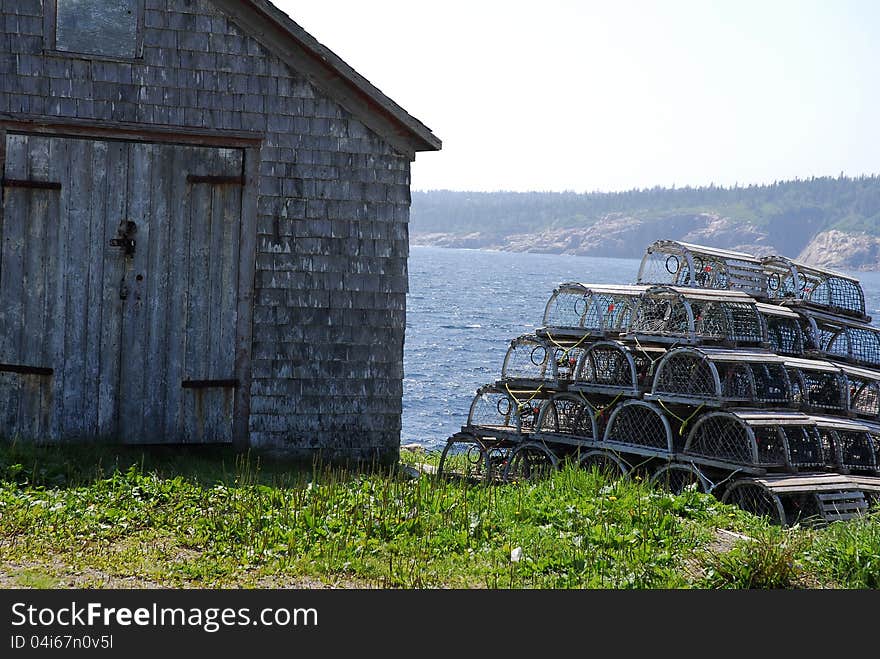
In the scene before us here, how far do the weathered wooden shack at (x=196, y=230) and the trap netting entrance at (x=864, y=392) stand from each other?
19.5 feet

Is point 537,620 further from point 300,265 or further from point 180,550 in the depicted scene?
point 300,265

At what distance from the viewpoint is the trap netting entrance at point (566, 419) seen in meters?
12.4

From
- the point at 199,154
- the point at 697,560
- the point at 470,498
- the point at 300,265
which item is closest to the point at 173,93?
the point at 199,154

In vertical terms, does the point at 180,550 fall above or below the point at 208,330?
below

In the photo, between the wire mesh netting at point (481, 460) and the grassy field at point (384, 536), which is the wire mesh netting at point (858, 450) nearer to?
the wire mesh netting at point (481, 460)

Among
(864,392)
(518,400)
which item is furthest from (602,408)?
(864,392)

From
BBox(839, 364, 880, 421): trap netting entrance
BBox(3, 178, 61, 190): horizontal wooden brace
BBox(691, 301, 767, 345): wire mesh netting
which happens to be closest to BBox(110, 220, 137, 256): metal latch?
BBox(3, 178, 61, 190): horizontal wooden brace

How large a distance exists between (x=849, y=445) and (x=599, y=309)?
3.44m

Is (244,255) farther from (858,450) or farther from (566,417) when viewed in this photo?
(858,450)

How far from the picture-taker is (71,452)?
32.8 feet

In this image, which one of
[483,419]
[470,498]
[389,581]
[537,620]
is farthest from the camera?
[483,419]

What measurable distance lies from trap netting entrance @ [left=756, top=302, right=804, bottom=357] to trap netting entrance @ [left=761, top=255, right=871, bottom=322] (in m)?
0.33

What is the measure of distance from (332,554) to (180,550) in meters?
1.08

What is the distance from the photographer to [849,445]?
12875 mm
